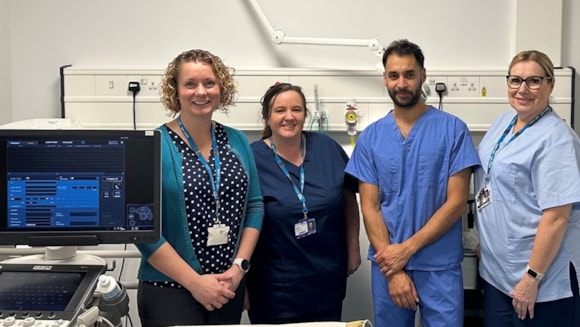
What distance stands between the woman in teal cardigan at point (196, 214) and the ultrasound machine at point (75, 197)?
0.19 metres

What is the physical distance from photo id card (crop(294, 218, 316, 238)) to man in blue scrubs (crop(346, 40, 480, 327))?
193 millimetres

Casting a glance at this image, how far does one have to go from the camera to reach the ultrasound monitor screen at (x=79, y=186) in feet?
4.87

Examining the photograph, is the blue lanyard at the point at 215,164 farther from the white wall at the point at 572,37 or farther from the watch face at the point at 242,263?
the white wall at the point at 572,37

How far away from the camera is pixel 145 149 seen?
1527 millimetres

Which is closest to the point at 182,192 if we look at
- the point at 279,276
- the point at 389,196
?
the point at 279,276

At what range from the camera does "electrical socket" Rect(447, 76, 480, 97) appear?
268 centimetres

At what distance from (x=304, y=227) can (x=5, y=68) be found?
5.60ft

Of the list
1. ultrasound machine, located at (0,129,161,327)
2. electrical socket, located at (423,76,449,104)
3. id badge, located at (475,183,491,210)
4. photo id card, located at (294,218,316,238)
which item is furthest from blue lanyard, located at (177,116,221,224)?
electrical socket, located at (423,76,449,104)

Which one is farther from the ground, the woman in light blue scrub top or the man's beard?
the man's beard

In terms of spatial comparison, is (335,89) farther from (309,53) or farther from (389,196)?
(389,196)

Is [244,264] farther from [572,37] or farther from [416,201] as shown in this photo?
[572,37]

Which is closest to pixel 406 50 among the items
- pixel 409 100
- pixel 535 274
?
pixel 409 100

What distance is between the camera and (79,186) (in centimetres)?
151

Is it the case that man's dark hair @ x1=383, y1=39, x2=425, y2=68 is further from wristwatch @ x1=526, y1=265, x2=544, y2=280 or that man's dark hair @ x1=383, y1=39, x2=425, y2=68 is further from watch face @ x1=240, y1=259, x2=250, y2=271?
watch face @ x1=240, y1=259, x2=250, y2=271
